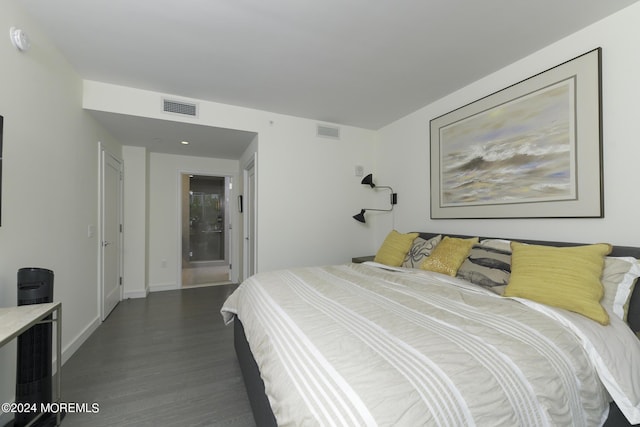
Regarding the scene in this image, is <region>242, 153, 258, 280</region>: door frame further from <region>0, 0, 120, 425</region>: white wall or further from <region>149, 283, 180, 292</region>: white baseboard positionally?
<region>0, 0, 120, 425</region>: white wall

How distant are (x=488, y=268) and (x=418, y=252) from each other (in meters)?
0.66

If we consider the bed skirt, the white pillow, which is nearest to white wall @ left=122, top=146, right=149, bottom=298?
the bed skirt

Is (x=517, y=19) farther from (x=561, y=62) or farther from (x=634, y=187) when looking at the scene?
(x=634, y=187)

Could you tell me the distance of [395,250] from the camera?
273 centimetres

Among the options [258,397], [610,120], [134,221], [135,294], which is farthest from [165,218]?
[610,120]

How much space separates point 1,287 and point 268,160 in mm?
2451

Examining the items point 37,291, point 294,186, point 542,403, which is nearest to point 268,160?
point 294,186

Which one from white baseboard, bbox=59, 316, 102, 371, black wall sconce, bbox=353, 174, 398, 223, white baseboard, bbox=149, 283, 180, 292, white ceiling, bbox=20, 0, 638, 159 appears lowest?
white baseboard, bbox=149, 283, 180, 292

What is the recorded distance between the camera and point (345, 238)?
150 inches

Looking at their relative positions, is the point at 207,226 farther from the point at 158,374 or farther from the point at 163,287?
the point at 158,374

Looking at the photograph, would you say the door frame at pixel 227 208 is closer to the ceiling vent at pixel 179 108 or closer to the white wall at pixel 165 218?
the white wall at pixel 165 218

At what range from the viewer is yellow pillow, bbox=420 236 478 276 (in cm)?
211

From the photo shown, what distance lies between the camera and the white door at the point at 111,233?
305 cm

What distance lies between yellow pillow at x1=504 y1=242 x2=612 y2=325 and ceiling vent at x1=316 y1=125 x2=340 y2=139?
271 cm
